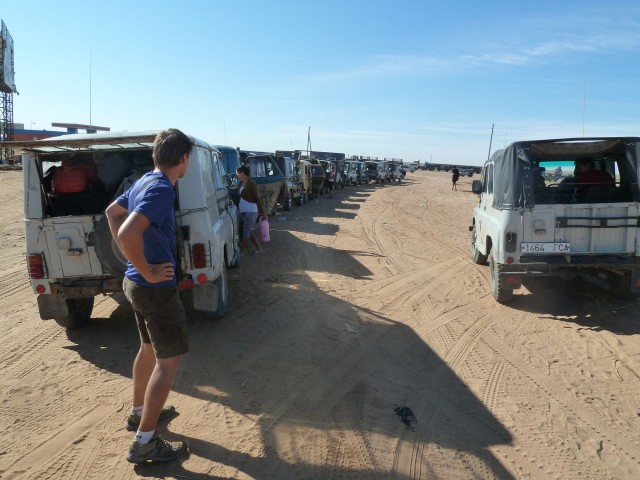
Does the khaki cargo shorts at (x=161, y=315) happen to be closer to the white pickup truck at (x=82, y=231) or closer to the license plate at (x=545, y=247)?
the white pickup truck at (x=82, y=231)

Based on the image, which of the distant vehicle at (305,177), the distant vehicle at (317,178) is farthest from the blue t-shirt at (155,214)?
the distant vehicle at (317,178)

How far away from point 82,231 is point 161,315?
2.43m

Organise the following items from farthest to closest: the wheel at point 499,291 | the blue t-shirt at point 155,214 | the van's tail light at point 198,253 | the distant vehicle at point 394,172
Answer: the distant vehicle at point 394,172 < the wheel at point 499,291 < the van's tail light at point 198,253 < the blue t-shirt at point 155,214

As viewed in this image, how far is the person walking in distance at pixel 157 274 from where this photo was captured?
2865mm

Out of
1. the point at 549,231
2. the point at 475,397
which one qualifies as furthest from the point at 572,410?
the point at 549,231

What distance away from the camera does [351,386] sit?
434cm

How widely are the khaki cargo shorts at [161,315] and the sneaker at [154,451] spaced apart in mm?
586

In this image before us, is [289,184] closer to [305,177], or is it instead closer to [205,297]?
[305,177]

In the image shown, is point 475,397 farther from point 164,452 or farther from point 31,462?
point 31,462

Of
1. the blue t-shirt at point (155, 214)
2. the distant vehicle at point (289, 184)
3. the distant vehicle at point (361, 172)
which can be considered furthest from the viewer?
the distant vehicle at point (361, 172)

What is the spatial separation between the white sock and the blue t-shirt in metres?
0.98

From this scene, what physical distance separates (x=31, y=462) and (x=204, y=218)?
256cm

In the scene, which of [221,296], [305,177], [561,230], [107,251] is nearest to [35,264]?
[107,251]

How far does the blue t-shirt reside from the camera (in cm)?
283
